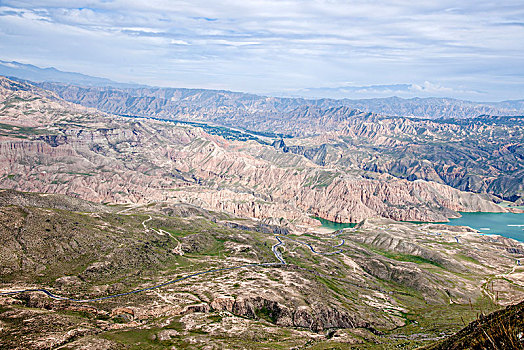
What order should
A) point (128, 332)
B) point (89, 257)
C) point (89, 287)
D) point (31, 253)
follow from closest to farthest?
point (128, 332) < point (89, 287) < point (31, 253) < point (89, 257)

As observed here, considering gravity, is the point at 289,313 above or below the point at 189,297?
below

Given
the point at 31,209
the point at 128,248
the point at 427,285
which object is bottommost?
the point at 427,285

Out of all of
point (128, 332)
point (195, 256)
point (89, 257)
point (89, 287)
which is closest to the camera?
point (128, 332)

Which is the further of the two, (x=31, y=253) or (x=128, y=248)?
(x=128, y=248)

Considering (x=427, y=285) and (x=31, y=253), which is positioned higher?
(x=31, y=253)

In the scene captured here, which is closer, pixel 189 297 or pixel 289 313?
pixel 189 297

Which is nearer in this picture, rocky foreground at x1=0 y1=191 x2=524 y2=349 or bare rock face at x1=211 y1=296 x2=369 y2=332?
rocky foreground at x1=0 y1=191 x2=524 y2=349

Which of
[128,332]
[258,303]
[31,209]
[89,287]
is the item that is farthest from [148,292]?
[31,209]

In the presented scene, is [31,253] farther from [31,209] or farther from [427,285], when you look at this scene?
[427,285]

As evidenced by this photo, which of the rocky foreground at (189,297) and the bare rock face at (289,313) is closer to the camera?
the rocky foreground at (189,297)

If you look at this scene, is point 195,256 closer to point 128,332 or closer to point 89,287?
point 89,287
